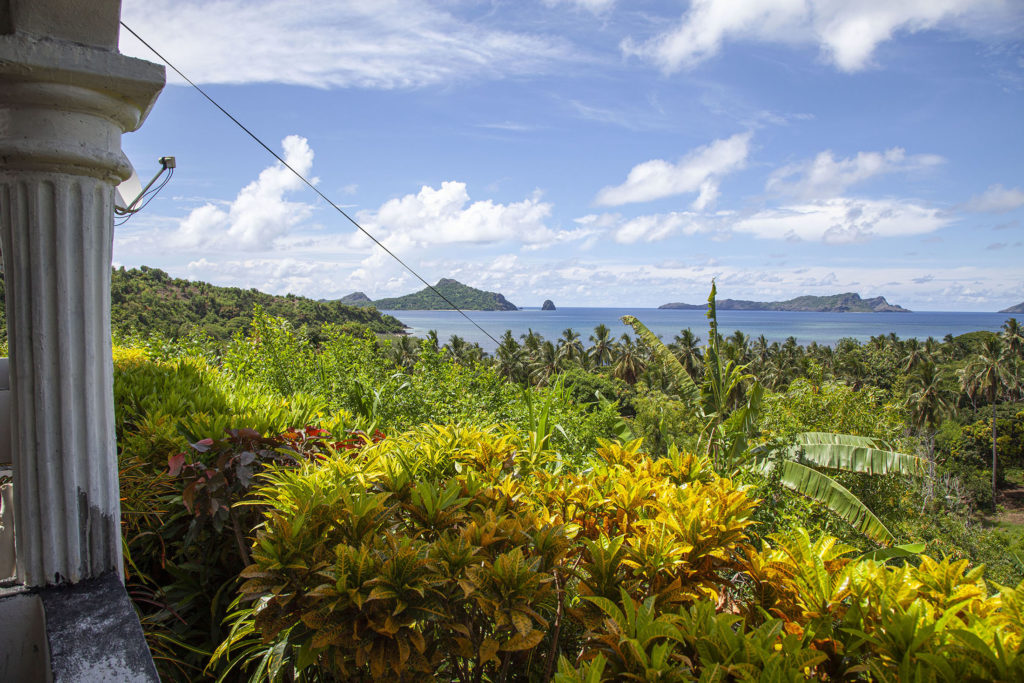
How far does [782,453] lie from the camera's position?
8.18 meters

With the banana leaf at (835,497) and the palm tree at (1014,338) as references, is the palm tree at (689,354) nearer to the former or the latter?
the palm tree at (1014,338)

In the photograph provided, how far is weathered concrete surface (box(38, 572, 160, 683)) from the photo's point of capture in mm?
1399

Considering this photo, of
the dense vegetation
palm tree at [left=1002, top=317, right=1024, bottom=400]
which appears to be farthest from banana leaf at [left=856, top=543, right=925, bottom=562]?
palm tree at [left=1002, top=317, right=1024, bottom=400]

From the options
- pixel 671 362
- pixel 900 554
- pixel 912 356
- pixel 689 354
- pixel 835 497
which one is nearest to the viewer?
pixel 900 554

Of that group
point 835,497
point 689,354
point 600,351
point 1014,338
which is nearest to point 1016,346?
point 1014,338

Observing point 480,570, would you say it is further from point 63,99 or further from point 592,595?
point 63,99

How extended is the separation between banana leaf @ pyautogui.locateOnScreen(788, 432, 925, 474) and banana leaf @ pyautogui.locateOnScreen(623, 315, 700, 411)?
175 cm

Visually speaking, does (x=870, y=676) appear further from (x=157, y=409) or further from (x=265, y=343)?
(x=265, y=343)

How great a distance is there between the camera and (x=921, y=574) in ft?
4.82

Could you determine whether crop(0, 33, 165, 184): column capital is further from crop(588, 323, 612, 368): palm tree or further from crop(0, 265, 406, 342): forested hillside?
crop(588, 323, 612, 368): palm tree

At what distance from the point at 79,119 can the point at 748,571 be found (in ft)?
7.57

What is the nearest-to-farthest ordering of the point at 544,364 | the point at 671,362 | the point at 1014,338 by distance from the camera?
the point at 671,362 → the point at 1014,338 → the point at 544,364

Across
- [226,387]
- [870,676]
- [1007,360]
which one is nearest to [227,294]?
[226,387]

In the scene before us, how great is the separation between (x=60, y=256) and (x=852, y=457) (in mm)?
9480
